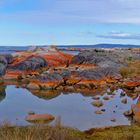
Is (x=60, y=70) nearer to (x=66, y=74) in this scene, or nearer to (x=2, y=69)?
(x=66, y=74)

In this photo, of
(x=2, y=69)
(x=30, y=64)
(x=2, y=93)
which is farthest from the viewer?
(x=30, y=64)

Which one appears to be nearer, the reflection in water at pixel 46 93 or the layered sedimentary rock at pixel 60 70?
the reflection in water at pixel 46 93

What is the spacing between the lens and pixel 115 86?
4897 cm

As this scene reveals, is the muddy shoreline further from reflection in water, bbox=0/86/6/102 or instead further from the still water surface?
reflection in water, bbox=0/86/6/102

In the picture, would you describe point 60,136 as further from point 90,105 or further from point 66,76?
point 66,76

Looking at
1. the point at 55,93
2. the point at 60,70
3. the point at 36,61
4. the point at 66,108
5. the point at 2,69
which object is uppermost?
the point at 36,61

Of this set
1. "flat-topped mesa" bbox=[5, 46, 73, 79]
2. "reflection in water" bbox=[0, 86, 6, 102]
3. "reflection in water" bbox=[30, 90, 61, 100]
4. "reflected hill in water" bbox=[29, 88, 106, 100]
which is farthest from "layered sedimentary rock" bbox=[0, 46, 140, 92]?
"reflection in water" bbox=[0, 86, 6, 102]

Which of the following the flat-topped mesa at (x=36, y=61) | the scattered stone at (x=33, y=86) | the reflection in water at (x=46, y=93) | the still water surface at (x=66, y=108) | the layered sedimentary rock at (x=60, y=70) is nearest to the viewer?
the still water surface at (x=66, y=108)

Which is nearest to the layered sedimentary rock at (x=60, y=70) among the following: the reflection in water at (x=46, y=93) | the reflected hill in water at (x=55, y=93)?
the reflected hill in water at (x=55, y=93)

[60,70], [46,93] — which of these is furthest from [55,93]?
[60,70]

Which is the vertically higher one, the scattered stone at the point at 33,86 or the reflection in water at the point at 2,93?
the scattered stone at the point at 33,86

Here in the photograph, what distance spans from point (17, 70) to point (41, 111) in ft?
95.8

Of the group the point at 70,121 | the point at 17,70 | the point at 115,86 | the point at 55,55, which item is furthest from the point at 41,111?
the point at 55,55

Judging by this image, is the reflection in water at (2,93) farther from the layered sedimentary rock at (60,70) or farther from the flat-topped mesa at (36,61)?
the flat-topped mesa at (36,61)
